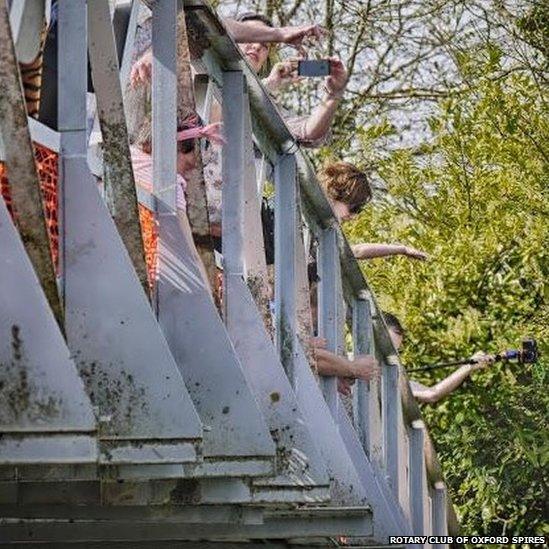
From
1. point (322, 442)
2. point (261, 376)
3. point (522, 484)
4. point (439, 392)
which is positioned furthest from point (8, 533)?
point (522, 484)

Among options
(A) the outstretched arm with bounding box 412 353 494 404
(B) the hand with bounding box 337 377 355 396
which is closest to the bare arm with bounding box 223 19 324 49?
(B) the hand with bounding box 337 377 355 396

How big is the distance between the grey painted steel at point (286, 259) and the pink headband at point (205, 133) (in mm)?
1155

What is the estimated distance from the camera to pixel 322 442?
916 cm

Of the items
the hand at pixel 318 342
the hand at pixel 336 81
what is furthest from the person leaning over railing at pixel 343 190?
the hand at pixel 336 81

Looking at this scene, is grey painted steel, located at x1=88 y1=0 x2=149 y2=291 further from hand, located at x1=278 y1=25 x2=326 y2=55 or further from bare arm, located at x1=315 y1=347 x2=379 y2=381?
bare arm, located at x1=315 y1=347 x2=379 y2=381

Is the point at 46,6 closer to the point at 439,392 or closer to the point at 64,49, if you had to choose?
the point at 64,49

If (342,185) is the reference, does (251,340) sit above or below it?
below

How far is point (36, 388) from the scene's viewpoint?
519 centimetres

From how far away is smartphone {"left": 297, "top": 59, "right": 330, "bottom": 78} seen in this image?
366 inches

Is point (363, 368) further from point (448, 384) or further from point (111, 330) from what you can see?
point (448, 384)

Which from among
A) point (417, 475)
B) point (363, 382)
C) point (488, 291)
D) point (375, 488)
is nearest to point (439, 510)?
point (417, 475)

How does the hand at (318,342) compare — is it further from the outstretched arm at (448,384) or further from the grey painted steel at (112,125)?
the outstretched arm at (448,384)

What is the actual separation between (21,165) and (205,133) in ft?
6.77

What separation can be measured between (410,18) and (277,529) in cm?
1460
